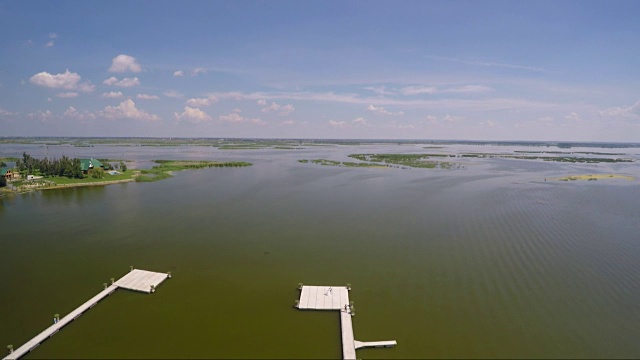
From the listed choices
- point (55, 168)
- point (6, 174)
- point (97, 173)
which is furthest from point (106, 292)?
point (55, 168)

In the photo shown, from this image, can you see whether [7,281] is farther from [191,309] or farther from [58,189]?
[58,189]

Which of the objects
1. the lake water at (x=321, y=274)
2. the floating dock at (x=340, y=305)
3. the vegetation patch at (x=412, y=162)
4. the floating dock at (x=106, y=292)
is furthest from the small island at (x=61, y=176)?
the vegetation patch at (x=412, y=162)

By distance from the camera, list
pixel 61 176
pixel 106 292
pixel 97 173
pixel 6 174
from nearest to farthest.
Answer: pixel 106 292 → pixel 6 174 → pixel 97 173 → pixel 61 176

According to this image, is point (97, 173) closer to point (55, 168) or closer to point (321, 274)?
point (55, 168)

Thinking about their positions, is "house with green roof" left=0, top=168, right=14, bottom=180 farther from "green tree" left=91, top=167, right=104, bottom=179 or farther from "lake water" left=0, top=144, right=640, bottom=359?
"lake water" left=0, top=144, right=640, bottom=359

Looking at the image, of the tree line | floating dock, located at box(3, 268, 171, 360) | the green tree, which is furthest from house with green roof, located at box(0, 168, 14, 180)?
floating dock, located at box(3, 268, 171, 360)

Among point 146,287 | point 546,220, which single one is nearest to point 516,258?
point 546,220

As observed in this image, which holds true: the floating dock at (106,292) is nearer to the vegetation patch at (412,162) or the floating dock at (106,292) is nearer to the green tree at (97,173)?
the green tree at (97,173)
